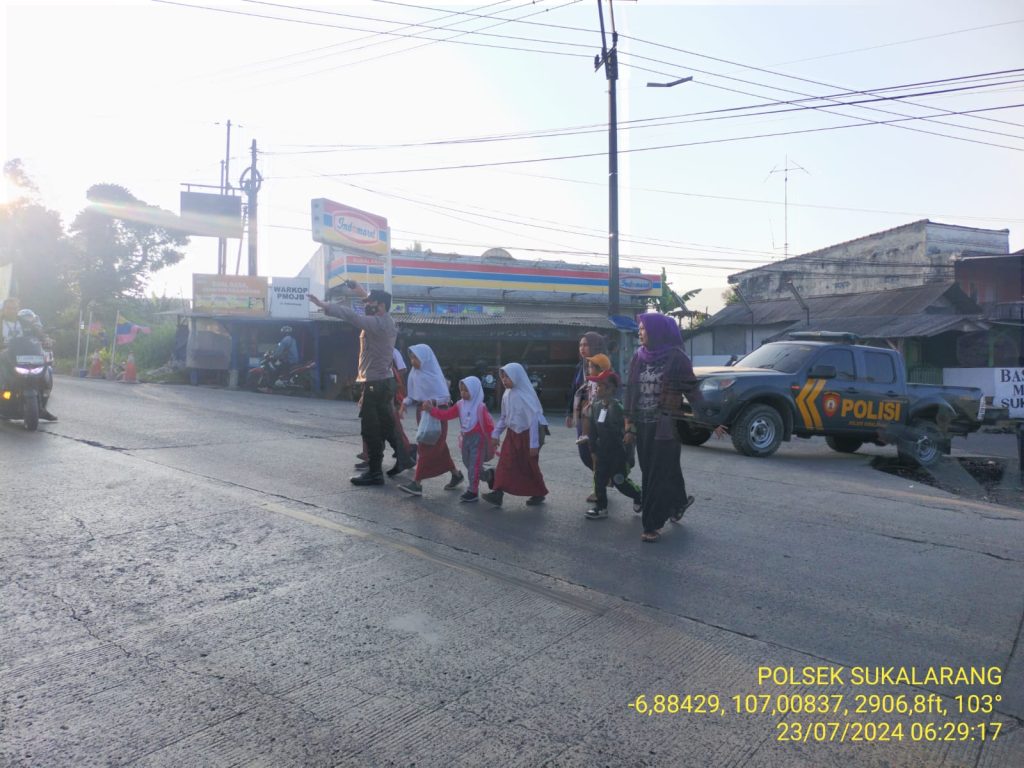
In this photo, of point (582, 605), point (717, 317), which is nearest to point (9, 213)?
point (717, 317)

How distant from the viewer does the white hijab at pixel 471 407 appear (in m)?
7.42

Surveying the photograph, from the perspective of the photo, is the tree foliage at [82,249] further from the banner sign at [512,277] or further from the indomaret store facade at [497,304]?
the banner sign at [512,277]

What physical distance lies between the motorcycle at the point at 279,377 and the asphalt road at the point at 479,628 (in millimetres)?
14980

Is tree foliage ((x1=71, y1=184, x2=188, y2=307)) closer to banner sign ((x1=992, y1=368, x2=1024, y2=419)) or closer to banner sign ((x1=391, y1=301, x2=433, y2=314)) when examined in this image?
banner sign ((x1=391, y1=301, x2=433, y2=314))

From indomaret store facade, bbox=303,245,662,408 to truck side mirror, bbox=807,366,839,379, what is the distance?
31.1 ft

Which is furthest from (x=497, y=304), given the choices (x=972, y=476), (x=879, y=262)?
(x=972, y=476)

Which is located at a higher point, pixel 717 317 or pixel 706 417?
pixel 717 317

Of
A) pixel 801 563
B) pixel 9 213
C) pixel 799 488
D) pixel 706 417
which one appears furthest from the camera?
pixel 9 213

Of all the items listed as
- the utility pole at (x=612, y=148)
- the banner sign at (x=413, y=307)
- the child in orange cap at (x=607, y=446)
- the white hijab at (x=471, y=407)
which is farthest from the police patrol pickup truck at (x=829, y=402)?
the banner sign at (x=413, y=307)

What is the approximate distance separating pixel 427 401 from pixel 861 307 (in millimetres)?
25557

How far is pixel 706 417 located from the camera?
1095 centimetres

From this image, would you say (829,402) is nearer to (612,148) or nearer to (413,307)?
(612,148)

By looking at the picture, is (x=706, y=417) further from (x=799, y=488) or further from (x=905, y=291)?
(x=905, y=291)

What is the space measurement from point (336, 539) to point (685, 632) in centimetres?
281
